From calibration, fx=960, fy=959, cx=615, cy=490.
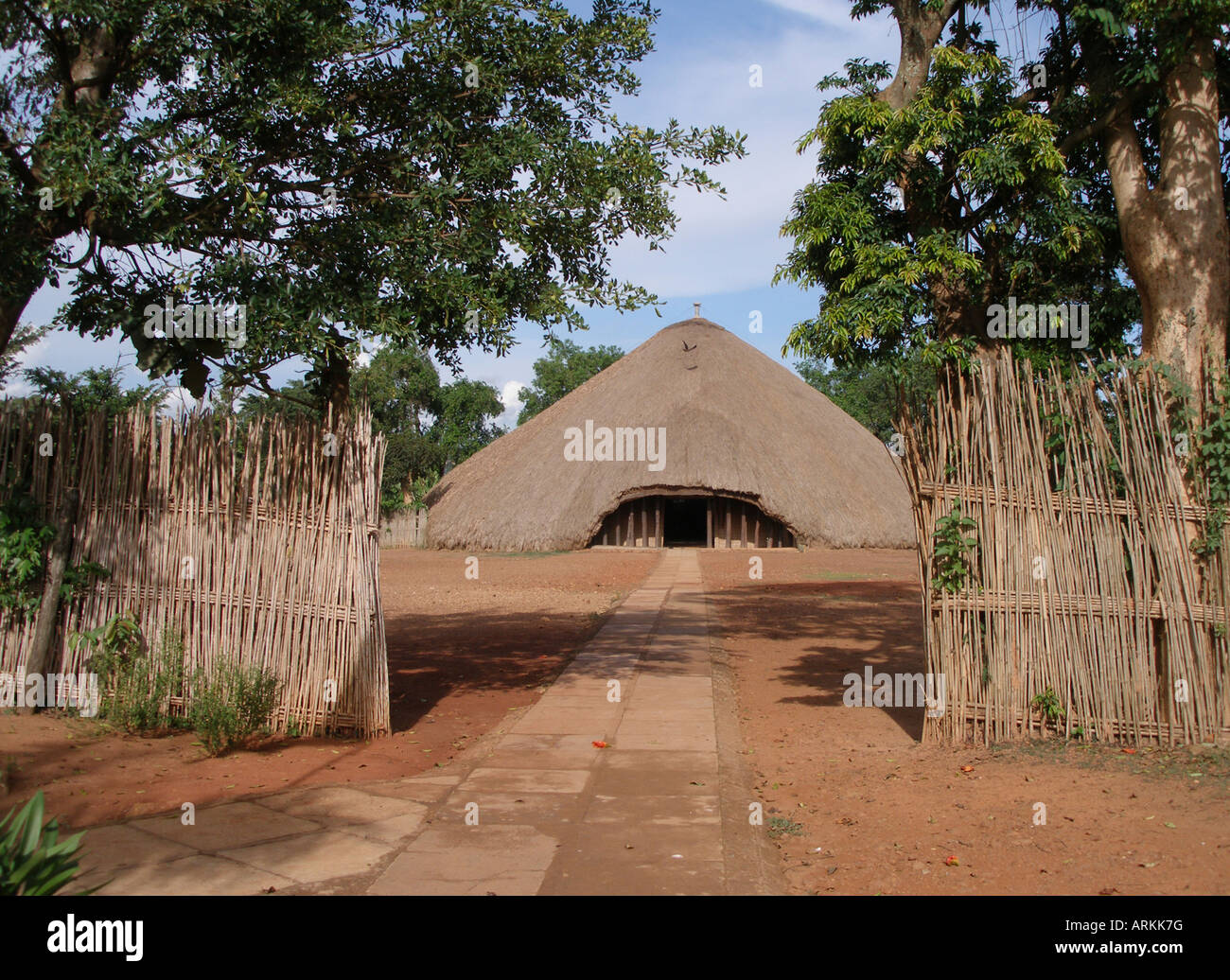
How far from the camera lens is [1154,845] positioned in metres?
4.20

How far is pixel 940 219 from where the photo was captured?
738cm

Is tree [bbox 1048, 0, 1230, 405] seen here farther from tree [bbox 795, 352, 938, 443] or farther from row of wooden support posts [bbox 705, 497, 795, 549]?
row of wooden support posts [bbox 705, 497, 795, 549]

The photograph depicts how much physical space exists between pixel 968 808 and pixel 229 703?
14.3 feet

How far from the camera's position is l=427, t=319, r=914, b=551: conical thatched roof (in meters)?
27.7

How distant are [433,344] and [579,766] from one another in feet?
10.7

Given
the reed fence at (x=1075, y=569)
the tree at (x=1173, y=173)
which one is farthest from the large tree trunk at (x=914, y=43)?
the reed fence at (x=1075, y=569)

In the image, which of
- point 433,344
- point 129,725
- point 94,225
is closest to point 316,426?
point 433,344

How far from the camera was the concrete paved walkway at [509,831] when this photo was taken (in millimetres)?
3826

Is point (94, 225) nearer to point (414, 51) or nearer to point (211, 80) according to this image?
point (211, 80)

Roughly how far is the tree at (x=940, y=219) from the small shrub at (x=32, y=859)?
18.5 ft

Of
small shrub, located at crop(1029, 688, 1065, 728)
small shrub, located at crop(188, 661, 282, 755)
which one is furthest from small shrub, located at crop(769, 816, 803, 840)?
small shrub, located at crop(188, 661, 282, 755)

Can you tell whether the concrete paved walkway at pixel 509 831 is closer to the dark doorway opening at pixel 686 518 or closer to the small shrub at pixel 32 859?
the small shrub at pixel 32 859

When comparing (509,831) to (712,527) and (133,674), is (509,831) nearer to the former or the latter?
(133,674)

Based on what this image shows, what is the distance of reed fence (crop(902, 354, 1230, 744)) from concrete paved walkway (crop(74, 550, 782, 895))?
1.73m
